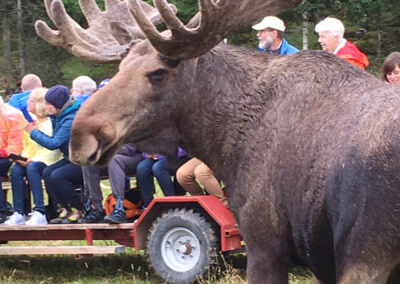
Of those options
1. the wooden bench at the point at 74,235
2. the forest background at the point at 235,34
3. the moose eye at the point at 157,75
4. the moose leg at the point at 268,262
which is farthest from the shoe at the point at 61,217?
the forest background at the point at 235,34

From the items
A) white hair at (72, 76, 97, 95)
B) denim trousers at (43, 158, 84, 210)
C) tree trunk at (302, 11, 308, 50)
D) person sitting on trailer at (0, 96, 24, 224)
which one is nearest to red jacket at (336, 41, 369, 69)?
denim trousers at (43, 158, 84, 210)

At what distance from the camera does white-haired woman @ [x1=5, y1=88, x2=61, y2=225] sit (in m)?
8.98

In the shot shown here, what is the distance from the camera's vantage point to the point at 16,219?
9.34 meters

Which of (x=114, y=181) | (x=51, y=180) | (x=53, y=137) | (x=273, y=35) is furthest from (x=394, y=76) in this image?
(x=51, y=180)

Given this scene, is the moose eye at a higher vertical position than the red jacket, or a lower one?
lower

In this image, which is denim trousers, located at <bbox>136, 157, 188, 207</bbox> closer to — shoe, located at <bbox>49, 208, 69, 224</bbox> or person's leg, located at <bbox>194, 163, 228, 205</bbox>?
person's leg, located at <bbox>194, 163, 228, 205</bbox>

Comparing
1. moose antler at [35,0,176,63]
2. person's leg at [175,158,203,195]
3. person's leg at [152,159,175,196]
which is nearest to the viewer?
moose antler at [35,0,176,63]

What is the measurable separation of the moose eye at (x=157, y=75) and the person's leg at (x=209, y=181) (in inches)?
129

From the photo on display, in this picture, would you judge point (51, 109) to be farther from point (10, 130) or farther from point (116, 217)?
point (116, 217)

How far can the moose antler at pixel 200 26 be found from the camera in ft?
15.4

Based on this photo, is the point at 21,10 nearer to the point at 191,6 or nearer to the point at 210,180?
the point at 191,6

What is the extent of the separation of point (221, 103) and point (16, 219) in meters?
5.12

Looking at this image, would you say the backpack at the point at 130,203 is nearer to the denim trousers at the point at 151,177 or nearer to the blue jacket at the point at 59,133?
the denim trousers at the point at 151,177

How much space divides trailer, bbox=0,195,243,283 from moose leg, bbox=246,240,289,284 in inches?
133
